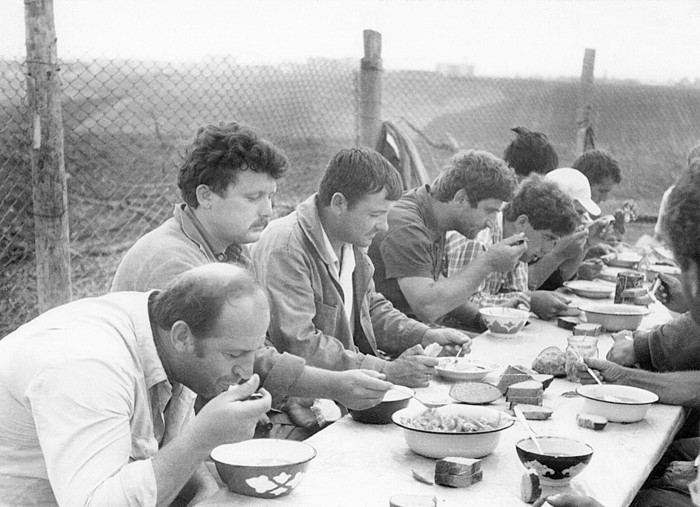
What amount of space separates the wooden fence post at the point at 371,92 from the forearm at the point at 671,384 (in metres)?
3.70

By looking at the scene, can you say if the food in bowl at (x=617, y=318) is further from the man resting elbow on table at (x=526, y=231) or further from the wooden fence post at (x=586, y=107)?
the wooden fence post at (x=586, y=107)

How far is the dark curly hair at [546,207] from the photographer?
4.59 metres

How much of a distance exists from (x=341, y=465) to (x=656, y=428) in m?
1.04

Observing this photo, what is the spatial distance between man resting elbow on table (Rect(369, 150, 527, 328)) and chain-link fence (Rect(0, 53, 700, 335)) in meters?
1.63

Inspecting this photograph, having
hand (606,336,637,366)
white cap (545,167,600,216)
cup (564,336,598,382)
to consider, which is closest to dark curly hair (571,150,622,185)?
white cap (545,167,600,216)

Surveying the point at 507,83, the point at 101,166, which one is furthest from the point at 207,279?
the point at 507,83

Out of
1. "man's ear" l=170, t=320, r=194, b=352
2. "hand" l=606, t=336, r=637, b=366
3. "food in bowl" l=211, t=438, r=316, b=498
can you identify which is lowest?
"hand" l=606, t=336, r=637, b=366

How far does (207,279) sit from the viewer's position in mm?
A: 1971

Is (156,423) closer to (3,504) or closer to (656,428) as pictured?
(3,504)

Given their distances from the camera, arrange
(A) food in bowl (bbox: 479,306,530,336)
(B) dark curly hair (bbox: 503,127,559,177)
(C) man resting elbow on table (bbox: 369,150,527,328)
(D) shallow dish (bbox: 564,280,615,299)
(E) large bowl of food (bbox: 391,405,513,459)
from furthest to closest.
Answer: (B) dark curly hair (bbox: 503,127,559,177)
(D) shallow dish (bbox: 564,280,615,299)
(C) man resting elbow on table (bbox: 369,150,527,328)
(A) food in bowl (bbox: 479,306,530,336)
(E) large bowl of food (bbox: 391,405,513,459)

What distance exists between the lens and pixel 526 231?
186 inches

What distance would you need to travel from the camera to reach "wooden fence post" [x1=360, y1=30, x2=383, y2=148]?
627 cm

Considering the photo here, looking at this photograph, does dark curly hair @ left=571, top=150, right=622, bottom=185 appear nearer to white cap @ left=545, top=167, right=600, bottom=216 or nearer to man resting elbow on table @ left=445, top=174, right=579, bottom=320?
white cap @ left=545, top=167, right=600, bottom=216

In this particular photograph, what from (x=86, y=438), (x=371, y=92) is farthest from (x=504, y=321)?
(x=371, y=92)
